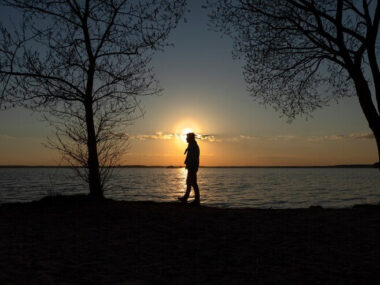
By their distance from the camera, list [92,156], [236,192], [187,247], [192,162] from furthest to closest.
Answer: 1. [236,192]
2. [192,162]
3. [92,156]
4. [187,247]

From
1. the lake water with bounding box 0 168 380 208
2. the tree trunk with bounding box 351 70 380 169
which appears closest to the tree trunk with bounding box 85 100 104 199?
the lake water with bounding box 0 168 380 208

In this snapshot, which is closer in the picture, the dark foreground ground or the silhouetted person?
the dark foreground ground

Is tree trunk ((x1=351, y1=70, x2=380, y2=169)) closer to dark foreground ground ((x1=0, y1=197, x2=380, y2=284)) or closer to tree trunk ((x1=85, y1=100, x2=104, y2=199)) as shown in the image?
dark foreground ground ((x1=0, y1=197, x2=380, y2=284))

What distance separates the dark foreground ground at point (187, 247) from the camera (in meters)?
5.31

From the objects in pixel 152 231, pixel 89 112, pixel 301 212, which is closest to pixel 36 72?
pixel 89 112

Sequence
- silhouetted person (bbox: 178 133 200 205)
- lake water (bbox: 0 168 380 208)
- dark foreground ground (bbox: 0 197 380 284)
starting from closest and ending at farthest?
1. dark foreground ground (bbox: 0 197 380 284)
2. silhouetted person (bbox: 178 133 200 205)
3. lake water (bbox: 0 168 380 208)

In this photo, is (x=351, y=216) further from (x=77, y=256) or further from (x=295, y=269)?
(x=77, y=256)

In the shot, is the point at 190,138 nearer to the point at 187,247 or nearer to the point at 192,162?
the point at 192,162

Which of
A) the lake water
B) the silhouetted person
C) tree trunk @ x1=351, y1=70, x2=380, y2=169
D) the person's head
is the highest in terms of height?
tree trunk @ x1=351, y1=70, x2=380, y2=169

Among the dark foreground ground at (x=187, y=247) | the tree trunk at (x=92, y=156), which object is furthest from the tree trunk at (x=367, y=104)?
the tree trunk at (x=92, y=156)

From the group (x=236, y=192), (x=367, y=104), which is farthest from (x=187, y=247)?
(x=236, y=192)

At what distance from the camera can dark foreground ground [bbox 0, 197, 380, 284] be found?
5309mm

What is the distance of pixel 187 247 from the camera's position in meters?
7.09

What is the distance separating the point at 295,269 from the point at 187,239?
2.69 metres
